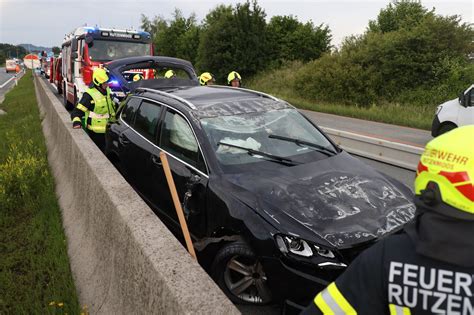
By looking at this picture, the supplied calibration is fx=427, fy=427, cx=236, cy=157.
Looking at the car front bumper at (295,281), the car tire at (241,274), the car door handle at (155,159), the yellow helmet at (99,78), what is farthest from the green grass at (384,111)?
the car front bumper at (295,281)

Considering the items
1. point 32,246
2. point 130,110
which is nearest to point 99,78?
point 130,110

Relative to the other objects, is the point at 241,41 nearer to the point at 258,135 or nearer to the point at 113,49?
the point at 113,49

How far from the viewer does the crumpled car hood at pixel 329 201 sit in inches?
117

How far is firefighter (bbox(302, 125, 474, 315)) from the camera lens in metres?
1.23

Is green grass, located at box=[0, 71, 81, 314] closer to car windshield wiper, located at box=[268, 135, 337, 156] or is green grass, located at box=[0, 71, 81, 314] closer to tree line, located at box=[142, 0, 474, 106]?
car windshield wiper, located at box=[268, 135, 337, 156]

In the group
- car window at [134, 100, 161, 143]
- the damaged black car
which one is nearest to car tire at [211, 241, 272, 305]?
the damaged black car

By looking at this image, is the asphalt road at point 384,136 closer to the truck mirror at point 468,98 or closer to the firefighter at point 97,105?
the truck mirror at point 468,98

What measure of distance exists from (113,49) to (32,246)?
10430 mm

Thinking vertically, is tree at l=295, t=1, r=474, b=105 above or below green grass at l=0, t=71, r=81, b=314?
above

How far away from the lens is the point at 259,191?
11.1 ft

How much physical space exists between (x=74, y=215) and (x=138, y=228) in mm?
2018

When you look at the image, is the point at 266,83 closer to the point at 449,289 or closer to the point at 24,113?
the point at 24,113

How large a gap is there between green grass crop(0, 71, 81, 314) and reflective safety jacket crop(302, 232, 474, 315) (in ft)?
7.34

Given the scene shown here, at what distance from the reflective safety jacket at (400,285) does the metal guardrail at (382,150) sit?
651 cm
